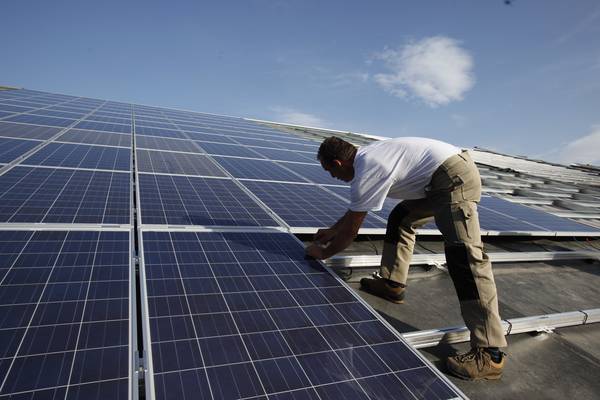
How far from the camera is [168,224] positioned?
14.0 ft

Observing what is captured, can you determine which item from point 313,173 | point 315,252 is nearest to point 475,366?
point 315,252

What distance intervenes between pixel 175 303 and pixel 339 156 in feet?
7.04

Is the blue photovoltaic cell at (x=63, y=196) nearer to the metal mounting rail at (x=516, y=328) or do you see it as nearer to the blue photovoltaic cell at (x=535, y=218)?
the metal mounting rail at (x=516, y=328)

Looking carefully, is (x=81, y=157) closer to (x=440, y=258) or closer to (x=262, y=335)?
(x=262, y=335)

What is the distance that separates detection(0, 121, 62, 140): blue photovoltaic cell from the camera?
8422 mm

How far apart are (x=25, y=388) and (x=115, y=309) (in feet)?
2.44

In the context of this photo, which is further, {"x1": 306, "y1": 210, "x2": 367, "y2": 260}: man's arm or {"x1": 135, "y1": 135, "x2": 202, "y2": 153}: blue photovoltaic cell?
{"x1": 135, "y1": 135, "x2": 202, "y2": 153}: blue photovoltaic cell

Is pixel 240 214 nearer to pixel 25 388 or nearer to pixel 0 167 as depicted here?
pixel 25 388

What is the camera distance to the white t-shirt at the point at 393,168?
3568 mm

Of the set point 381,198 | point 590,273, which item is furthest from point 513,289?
point 381,198

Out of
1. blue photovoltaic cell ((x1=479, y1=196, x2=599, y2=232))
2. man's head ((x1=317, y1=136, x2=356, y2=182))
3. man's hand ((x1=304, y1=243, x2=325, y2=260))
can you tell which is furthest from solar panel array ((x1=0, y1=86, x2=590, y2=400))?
blue photovoltaic cell ((x1=479, y1=196, x2=599, y2=232))

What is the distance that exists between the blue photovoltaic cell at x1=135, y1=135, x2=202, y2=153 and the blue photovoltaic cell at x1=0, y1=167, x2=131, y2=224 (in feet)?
11.5

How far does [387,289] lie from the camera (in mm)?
4270

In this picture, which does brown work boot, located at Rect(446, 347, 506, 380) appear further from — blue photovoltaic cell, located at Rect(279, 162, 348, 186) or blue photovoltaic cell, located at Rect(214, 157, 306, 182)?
blue photovoltaic cell, located at Rect(279, 162, 348, 186)
